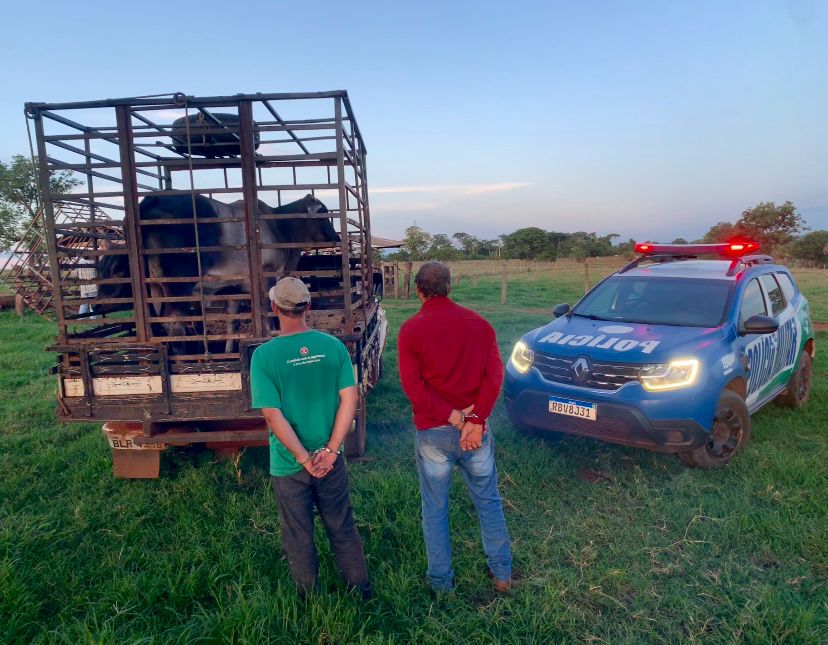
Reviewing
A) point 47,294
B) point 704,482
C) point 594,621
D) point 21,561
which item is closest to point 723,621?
point 594,621

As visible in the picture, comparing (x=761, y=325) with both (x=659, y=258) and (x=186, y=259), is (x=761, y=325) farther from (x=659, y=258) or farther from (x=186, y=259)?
(x=186, y=259)

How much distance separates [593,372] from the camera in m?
4.25

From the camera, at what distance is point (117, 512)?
3760mm

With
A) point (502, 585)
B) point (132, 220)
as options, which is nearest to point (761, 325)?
point (502, 585)

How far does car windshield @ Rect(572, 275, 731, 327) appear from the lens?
4691 millimetres

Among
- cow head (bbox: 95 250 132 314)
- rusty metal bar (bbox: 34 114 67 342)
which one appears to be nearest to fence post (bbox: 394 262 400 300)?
cow head (bbox: 95 250 132 314)

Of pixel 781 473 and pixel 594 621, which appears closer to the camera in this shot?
pixel 594 621

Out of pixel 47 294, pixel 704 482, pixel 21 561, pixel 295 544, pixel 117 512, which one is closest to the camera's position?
pixel 295 544

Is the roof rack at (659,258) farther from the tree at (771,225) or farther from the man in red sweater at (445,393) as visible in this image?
the tree at (771,225)

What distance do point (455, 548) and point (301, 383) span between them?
158 centimetres

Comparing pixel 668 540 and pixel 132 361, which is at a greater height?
pixel 132 361

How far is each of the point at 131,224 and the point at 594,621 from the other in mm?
3904

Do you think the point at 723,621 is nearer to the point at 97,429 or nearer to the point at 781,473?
the point at 781,473

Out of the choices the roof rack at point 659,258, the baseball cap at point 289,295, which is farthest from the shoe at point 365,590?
the roof rack at point 659,258
